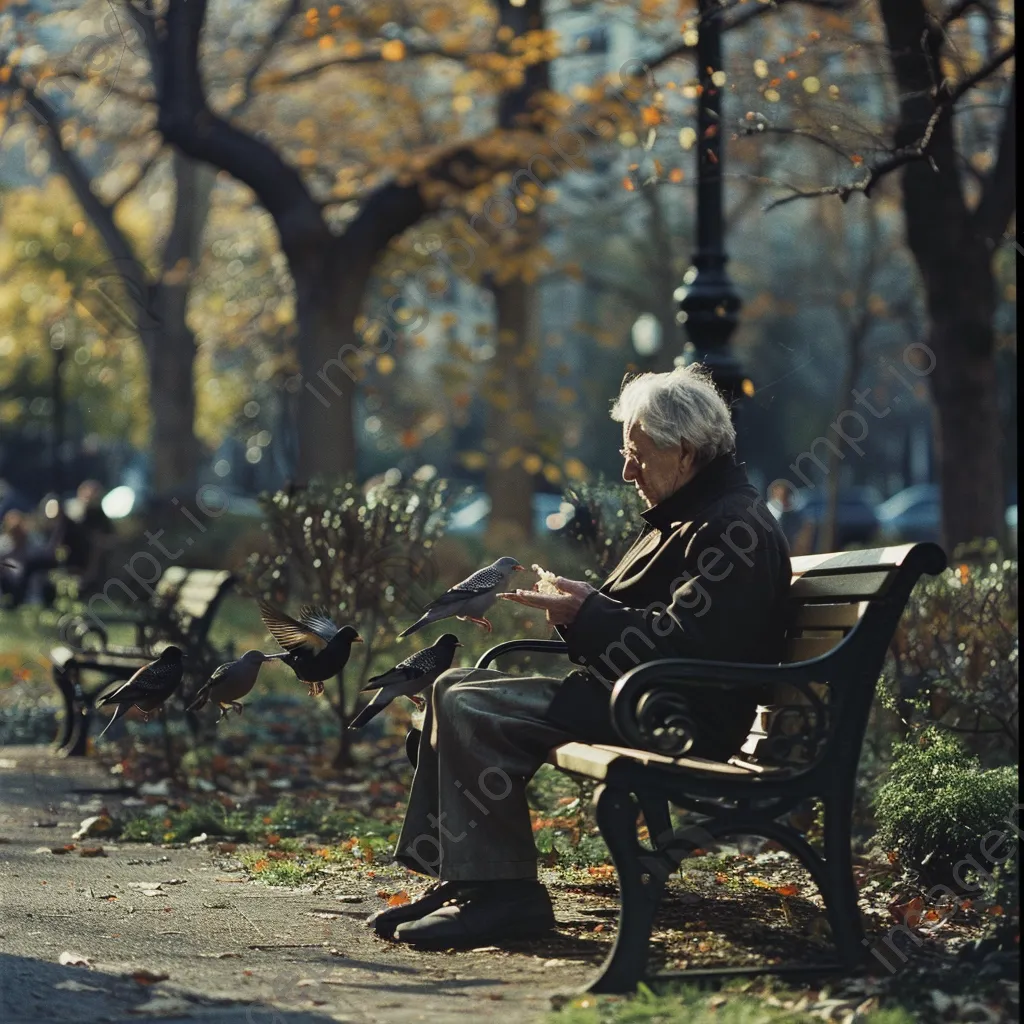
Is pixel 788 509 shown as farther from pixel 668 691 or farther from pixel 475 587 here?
pixel 668 691

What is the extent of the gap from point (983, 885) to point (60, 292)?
63.7 feet

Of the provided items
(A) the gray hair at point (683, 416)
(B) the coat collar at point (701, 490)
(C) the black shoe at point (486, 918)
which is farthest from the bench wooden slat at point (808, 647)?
(C) the black shoe at point (486, 918)

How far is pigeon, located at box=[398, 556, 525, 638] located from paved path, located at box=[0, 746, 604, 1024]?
0.98 m

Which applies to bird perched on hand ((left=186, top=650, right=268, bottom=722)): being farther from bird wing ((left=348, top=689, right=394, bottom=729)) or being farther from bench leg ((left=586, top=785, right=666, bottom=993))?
bench leg ((left=586, top=785, right=666, bottom=993))

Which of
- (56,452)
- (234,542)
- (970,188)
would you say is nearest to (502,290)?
(234,542)

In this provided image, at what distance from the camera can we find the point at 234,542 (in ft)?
68.4

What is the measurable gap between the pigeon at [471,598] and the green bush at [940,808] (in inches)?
61.1

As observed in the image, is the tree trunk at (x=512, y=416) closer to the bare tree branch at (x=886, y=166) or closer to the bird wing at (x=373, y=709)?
the bare tree branch at (x=886, y=166)

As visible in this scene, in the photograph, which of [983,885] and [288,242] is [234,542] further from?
[983,885]

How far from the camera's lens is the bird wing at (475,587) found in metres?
5.38

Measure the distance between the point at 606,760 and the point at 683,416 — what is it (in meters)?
1.11

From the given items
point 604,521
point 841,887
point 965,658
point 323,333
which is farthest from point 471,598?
point 323,333

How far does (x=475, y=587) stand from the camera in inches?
213

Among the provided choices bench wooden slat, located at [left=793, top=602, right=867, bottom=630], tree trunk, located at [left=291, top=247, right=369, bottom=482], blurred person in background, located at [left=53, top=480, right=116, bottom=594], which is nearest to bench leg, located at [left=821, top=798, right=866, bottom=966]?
bench wooden slat, located at [left=793, top=602, right=867, bottom=630]
